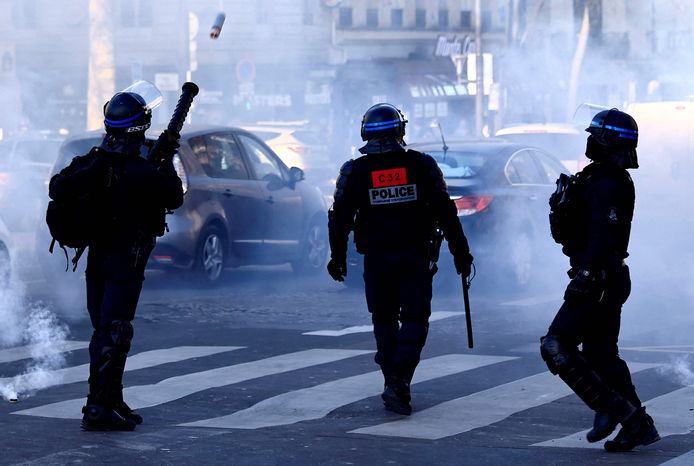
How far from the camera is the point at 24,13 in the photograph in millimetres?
21891

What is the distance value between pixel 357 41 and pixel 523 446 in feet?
145

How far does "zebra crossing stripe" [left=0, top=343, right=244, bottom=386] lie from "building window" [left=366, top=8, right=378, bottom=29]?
141ft

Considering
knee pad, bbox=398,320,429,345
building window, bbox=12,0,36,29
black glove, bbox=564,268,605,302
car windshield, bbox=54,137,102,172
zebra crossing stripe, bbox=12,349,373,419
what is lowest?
zebra crossing stripe, bbox=12,349,373,419

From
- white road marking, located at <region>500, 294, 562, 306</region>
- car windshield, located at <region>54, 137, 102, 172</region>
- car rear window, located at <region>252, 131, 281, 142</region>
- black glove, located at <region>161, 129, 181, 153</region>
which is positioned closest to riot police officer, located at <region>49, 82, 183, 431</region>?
black glove, located at <region>161, 129, 181, 153</region>

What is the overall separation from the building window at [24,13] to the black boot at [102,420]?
14.1 meters

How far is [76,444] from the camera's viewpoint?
6.92 metres

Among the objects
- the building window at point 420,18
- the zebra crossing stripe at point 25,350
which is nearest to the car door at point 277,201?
the zebra crossing stripe at point 25,350

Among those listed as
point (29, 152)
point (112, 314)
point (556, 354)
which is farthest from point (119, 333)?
point (29, 152)

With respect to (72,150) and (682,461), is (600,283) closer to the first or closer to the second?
(682,461)

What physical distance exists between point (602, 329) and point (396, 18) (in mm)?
49586

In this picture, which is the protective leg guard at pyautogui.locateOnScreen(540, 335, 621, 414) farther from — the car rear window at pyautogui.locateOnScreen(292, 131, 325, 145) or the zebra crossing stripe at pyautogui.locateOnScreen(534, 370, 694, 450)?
the car rear window at pyautogui.locateOnScreen(292, 131, 325, 145)

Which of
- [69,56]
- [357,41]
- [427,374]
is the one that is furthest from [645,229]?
[357,41]

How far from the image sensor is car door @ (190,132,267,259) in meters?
14.7

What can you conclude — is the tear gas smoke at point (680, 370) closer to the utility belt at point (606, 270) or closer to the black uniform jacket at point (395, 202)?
the black uniform jacket at point (395, 202)
